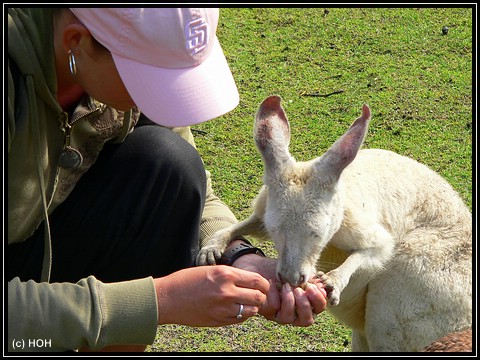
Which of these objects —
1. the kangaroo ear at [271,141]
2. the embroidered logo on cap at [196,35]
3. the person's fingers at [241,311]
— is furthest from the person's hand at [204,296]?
the embroidered logo on cap at [196,35]

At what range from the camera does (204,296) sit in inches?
82.2

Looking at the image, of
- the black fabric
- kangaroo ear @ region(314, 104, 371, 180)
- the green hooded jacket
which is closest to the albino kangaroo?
kangaroo ear @ region(314, 104, 371, 180)

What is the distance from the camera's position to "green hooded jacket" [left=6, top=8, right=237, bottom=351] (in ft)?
6.57

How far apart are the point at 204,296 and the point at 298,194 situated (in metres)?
0.43

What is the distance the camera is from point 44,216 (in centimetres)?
223

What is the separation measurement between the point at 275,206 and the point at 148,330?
0.52 meters

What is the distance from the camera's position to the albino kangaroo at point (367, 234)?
2.31 metres

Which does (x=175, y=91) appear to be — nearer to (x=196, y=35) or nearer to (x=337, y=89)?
(x=196, y=35)

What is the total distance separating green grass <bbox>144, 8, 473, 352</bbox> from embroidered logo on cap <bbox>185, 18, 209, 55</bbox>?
4.15 feet

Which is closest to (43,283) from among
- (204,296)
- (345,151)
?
(204,296)
